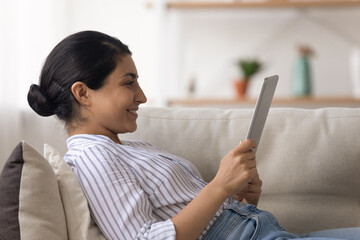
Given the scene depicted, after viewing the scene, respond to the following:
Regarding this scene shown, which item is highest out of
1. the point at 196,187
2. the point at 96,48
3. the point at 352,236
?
the point at 96,48

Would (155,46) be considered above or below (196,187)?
above

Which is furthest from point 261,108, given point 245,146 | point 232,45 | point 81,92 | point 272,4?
point 232,45

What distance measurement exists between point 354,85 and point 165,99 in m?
1.26

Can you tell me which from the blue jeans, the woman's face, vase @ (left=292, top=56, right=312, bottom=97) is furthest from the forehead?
vase @ (left=292, top=56, right=312, bottom=97)

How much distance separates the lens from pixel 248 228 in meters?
1.31

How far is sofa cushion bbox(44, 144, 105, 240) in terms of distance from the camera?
1.26 m

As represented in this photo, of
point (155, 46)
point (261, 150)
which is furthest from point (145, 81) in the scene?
point (261, 150)

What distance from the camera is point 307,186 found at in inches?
65.8

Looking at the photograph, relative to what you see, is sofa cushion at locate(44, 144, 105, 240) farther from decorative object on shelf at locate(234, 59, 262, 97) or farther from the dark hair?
decorative object on shelf at locate(234, 59, 262, 97)

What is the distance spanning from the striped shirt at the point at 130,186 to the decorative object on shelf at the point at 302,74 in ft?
7.74

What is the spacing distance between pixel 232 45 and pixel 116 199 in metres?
2.76

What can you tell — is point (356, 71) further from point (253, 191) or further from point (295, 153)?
point (253, 191)

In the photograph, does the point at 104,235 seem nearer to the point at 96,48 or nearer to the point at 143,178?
the point at 143,178

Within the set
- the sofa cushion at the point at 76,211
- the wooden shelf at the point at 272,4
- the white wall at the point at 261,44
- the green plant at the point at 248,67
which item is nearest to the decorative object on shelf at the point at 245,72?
the green plant at the point at 248,67
